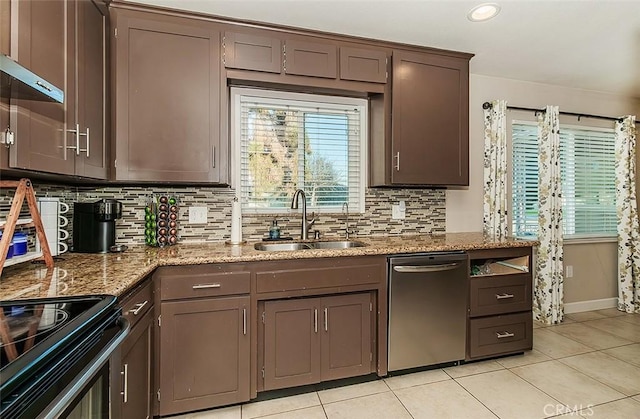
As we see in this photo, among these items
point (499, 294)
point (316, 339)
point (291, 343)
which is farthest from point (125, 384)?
point (499, 294)

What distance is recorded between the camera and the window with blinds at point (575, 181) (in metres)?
3.36

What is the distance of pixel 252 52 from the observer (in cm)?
219

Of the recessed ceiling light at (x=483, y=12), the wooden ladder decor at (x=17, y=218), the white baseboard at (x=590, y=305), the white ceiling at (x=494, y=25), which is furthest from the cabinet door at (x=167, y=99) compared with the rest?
the white baseboard at (x=590, y=305)

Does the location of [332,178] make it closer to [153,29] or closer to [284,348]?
[284,348]

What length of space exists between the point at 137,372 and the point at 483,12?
2.87 metres

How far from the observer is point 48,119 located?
53.0 inches

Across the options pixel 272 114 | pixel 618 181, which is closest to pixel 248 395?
pixel 272 114

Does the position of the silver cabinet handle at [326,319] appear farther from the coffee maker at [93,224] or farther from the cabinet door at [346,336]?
the coffee maker at [93,224]

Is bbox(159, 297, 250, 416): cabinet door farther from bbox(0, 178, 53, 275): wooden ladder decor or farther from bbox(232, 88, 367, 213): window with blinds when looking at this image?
bbox(232, 88, 367, 213): window with blinds

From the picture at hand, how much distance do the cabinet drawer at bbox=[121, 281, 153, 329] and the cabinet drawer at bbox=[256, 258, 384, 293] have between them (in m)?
0.56

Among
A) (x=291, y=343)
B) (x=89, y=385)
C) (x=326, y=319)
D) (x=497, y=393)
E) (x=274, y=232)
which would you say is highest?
(x=274, y=232)

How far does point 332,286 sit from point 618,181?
12.0ft

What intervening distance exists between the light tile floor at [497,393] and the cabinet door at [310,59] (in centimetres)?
215

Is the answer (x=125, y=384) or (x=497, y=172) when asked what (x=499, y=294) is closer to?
(x=497, y=172)
